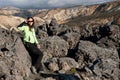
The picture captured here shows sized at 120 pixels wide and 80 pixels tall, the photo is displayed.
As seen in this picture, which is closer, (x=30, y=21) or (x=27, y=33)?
(x=30, y=21)

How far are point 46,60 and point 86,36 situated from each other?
1829cm

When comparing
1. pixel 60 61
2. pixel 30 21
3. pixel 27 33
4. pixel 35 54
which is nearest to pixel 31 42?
pixel 27 33

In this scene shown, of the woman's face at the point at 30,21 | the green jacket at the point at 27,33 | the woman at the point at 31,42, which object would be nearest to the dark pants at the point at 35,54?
the woman at the point at 31,42

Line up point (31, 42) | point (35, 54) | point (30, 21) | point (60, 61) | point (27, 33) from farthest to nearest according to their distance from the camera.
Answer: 1. point (60, 61)
2. point (31, 42)
3. point (35, 54)
4. point (27, 33)
5. point (30, 21)

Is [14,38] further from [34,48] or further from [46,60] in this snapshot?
[46,60]

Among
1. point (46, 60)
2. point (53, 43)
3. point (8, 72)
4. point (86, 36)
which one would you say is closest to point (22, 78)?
point (8, 72)

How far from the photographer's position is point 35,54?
2320 centimetres

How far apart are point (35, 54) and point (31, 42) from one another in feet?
2.88

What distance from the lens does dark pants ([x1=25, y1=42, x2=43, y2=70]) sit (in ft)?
75.2

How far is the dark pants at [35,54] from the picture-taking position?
22906 millimetres

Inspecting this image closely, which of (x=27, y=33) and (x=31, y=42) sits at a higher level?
(x=27, y=33)

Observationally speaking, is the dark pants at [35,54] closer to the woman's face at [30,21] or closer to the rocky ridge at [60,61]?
the rocky ridge at [60,61]

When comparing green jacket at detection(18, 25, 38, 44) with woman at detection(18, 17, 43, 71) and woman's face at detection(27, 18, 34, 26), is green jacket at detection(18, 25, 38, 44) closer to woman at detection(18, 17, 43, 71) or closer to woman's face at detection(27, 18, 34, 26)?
woman at detection(18, 17, 43, 71)

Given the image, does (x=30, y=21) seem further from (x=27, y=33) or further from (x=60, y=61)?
(x=60, y=61)
